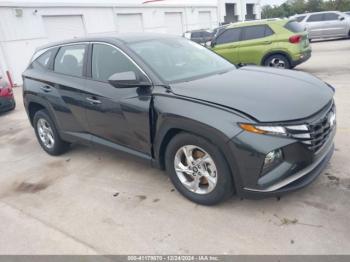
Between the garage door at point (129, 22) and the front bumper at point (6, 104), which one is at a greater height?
the garage door at point (129, 22)

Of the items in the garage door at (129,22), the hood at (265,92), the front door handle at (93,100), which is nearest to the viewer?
the hood at (265,92)

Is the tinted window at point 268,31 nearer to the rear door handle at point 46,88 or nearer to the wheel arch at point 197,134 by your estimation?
the rear door handle at point 46,88

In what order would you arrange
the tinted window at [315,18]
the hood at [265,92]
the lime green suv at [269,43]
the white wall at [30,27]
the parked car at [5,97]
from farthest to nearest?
the tinted window at [315,18], the white wall at [30,27], the lime green suv at [269,43], the parked car at [5,97], the hood at [265,92]

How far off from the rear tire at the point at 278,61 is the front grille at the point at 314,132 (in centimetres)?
667

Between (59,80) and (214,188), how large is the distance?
267 cm

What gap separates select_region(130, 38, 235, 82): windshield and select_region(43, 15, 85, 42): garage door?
14292 mm

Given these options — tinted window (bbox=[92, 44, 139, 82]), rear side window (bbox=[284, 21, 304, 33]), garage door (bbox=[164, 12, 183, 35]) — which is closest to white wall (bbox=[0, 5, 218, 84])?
garage door (bbox=[164, 12, 183, 35])

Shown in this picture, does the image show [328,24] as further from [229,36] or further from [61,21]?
[61,21]

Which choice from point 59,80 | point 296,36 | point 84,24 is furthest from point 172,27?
point 59,80

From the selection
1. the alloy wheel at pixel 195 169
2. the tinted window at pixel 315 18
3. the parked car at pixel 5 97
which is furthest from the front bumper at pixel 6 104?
the tinted window at pixel 315 18

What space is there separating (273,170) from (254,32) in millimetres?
7795

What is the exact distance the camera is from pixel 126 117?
11.5 feet

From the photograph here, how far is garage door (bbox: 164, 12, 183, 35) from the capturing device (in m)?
26.0

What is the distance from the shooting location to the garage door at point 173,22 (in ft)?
A: 85.2
